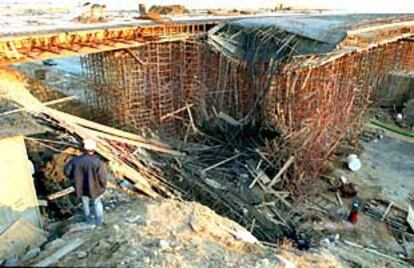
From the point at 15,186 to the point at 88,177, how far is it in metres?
1.31

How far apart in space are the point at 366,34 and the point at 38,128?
9673mm

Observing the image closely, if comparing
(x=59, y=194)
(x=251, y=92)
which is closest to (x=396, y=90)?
(x=251, y=92)

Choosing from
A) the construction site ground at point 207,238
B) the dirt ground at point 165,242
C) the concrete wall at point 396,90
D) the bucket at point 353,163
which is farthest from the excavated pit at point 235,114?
the dirt ground at point 165,242

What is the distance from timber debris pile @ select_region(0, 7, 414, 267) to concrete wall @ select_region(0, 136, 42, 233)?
0.60 feet

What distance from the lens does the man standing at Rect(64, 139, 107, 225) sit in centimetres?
579

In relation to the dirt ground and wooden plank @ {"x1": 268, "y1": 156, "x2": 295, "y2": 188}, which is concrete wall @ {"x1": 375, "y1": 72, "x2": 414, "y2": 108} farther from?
the dirt ground

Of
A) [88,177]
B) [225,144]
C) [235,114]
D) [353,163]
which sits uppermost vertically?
[88,177]

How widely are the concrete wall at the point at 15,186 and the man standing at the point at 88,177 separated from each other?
926mm

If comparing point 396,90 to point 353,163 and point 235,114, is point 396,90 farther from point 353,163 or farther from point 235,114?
point 235,114

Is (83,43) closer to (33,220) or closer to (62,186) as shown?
(62,186)

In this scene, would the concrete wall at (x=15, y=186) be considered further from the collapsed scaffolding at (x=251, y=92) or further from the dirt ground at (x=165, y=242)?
the collapsed scaffolding at (x=251, y=92)

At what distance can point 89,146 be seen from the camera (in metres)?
6.01

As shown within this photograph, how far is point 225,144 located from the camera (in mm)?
11195

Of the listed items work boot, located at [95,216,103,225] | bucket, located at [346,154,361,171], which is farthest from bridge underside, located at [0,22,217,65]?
bucket, located at [346,154,361,171]
